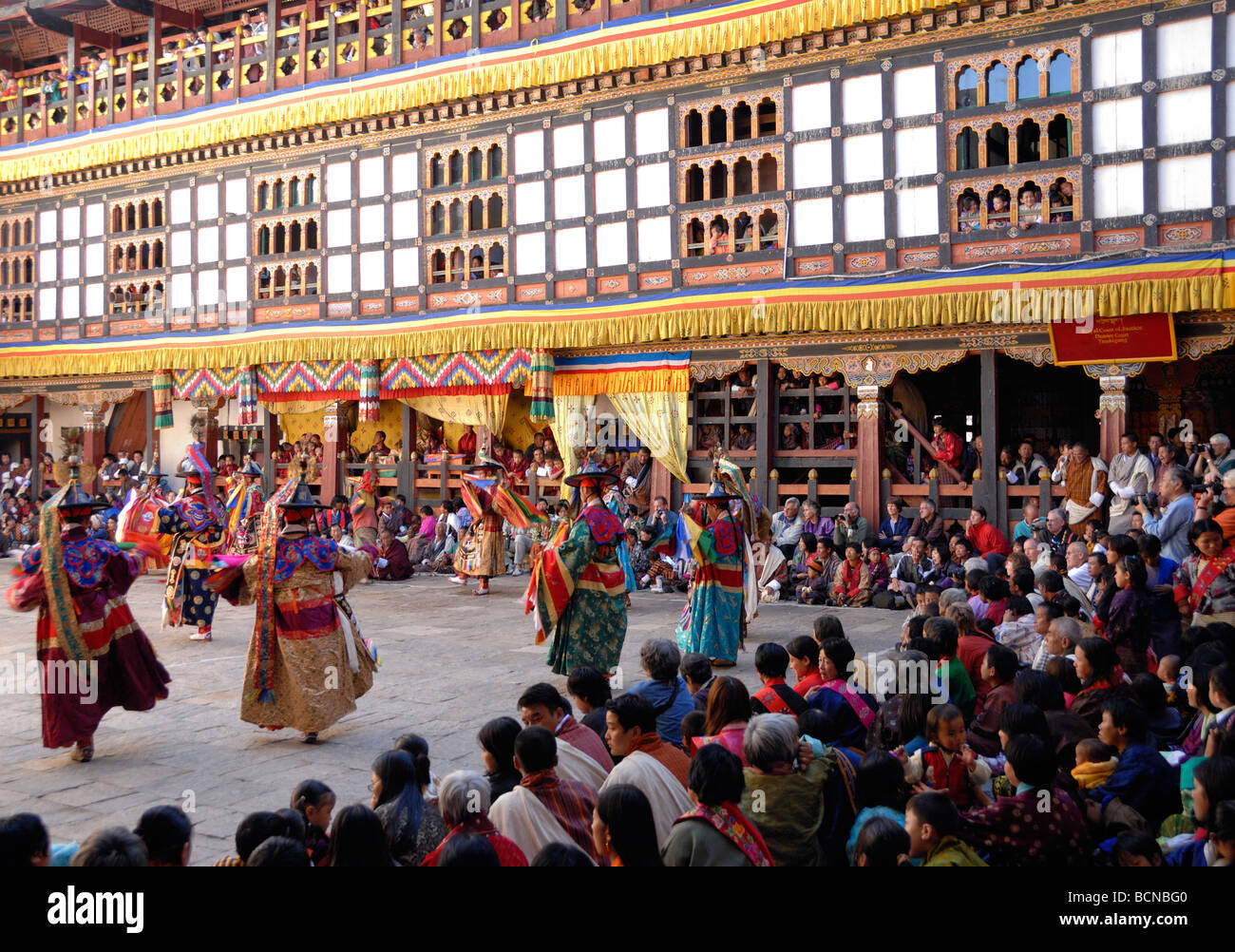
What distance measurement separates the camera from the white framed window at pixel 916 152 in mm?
14289

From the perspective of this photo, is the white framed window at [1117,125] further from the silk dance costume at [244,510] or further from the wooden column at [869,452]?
the silk dance costume at [244,510]

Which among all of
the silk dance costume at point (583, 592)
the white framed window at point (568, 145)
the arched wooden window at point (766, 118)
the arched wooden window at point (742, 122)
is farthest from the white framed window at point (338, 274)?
the silk dance costume at point (583, 592)

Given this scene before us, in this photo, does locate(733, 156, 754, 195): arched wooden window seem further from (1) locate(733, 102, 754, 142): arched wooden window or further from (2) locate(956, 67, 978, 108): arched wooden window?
(2) locate(956, 67, 978, 108): arched wooden window

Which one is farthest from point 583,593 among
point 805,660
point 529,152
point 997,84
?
point 529,152

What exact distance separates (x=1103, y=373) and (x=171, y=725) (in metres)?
11.2

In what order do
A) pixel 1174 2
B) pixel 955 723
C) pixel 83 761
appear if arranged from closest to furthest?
pixel 955 723 < pixel 83 761 < pixel 1174 2

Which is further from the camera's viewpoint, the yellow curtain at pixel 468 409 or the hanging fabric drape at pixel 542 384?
the yellow curtain at pixel 468 409

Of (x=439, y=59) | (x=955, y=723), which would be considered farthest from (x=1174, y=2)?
(x=955, y=723)

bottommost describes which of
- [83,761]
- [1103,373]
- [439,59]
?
Result: [83,761]

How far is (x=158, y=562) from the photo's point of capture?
10664mm

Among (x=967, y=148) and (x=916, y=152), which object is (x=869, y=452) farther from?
(x=967, y=148)

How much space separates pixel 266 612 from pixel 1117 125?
11666 millimetres

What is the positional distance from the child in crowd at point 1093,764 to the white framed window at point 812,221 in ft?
37.4
